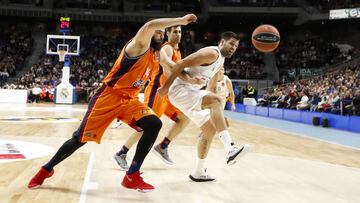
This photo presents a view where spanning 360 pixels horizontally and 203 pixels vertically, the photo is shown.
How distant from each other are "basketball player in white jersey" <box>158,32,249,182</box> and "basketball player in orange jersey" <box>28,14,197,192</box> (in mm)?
362

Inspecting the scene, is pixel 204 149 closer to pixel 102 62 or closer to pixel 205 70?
pixel 205 70

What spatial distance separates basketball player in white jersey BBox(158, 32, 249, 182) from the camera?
4.06 metres

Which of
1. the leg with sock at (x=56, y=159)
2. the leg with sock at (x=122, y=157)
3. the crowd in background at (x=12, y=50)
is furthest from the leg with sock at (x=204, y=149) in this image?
the crowd in background at (x=12, y=50)

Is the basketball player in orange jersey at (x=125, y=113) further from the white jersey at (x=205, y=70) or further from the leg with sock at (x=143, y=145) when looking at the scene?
the white jersey at (x=205, y=70)

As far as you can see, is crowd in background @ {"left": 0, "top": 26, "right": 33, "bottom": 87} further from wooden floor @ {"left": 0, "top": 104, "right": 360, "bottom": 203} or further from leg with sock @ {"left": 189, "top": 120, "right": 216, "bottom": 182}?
leg with sock @ {"left": 189, "top": 120, "right": 216, "bottom": 182}

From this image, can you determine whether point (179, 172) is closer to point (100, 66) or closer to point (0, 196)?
point (0, 196)

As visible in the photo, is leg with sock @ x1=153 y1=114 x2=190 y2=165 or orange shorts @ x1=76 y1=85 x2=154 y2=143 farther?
leg with sock @ x1=153 y1=114 x2=190 y2=165

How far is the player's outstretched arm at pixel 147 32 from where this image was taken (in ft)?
11.3

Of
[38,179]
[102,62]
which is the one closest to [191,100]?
[38,179]

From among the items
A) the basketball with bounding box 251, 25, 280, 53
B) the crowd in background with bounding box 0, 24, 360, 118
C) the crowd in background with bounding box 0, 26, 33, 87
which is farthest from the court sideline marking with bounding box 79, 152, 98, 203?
the crowd in background with bounding box 0, 26, 33, 87

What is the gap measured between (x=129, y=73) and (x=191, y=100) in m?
0.82

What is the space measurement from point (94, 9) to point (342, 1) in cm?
1828

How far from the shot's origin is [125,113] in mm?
3889

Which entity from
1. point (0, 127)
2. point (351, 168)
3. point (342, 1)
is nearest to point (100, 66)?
point (342, 1)
